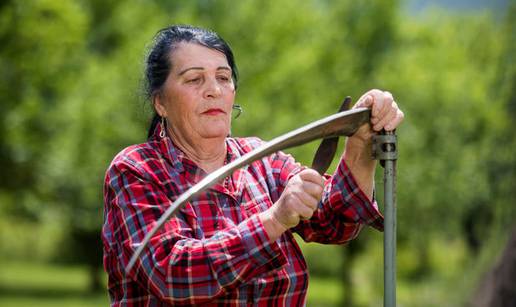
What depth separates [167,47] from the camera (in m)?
2.86

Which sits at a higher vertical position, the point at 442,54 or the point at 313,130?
the point at 442,54

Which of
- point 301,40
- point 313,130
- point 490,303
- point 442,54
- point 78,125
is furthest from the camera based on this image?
point 442,54

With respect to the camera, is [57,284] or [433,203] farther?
[57,284]

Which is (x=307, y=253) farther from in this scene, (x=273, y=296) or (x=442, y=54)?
(x=273, y=296)

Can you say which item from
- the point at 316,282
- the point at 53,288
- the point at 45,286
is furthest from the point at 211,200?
the point at 316,282

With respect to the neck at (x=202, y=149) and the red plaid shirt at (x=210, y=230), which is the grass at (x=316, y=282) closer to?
the red plaid shirt at (x=210, y=230)

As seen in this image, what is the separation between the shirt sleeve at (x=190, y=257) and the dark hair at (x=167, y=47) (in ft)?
1.57

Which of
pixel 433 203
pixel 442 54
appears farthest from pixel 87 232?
pixel 442 54

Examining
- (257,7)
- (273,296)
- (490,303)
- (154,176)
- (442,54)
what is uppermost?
(442,54)

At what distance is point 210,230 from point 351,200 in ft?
1.68

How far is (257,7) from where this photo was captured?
25.0 metres

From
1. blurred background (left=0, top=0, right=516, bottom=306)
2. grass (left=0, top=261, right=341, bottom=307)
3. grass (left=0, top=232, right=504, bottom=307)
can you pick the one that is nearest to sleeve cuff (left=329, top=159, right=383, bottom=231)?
blurred background (left=0, top=0, right=516, bottom=306)

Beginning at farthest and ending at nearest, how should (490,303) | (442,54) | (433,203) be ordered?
(442,54) → (433,203) → (490,303)

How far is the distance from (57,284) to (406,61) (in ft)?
47.0
